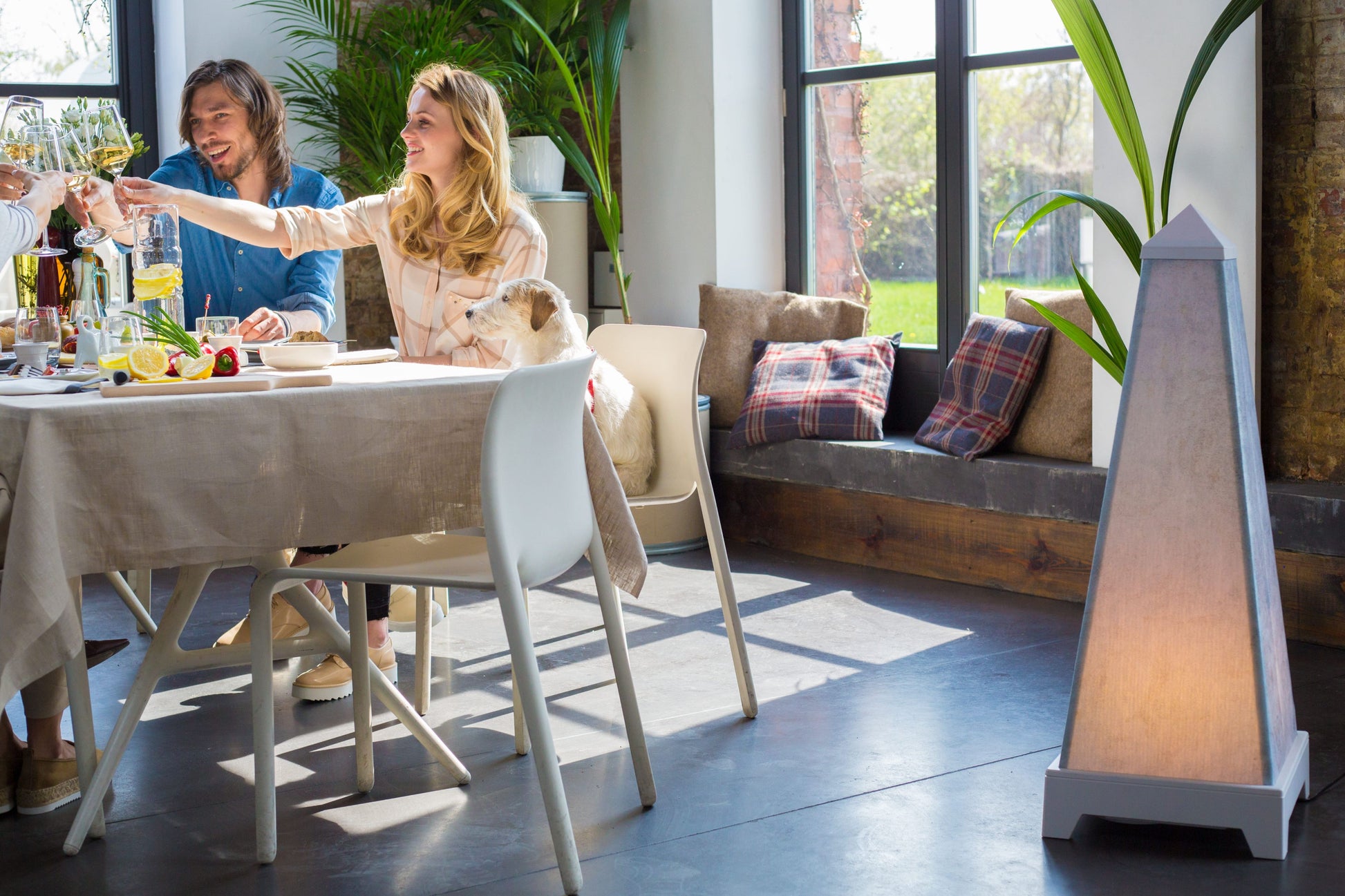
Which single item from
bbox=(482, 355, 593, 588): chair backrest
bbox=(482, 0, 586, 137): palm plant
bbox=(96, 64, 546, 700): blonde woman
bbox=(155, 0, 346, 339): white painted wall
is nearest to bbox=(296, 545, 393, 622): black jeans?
bbox=(96, 64, 546, 700): blonde woman

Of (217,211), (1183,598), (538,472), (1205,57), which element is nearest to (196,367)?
(538,472)

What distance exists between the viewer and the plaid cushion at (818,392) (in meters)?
4.50

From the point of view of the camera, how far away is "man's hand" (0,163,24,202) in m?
2.43

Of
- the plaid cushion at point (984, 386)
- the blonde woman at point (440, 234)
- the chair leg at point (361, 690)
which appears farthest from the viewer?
the plaid cushion at point (984, 386)

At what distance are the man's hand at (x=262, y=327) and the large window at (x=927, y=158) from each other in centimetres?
244

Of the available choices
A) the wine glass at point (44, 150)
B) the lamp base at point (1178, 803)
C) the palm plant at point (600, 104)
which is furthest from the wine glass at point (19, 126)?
the palm plant at point (600, 104)

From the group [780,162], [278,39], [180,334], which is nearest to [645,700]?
[180,334]

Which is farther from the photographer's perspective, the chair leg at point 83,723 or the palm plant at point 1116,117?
the palm plant at point 1116,117

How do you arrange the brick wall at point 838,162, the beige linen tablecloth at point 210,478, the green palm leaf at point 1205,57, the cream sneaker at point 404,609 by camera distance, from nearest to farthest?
the beige linen tablecloth at point 210,478 < the green palm leaf at point 1205,57 < the cream sneaker at point 404,609 < the brick wall at point 838,162

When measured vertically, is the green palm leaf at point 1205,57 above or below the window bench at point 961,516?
above

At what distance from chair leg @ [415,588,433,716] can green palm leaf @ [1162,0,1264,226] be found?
1848 mm

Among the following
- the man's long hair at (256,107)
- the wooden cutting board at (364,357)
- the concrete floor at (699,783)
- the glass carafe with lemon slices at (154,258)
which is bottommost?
the concrete floor at (699,783)

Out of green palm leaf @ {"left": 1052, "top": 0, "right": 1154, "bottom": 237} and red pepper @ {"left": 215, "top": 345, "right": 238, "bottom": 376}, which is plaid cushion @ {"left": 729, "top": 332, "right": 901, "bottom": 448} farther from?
red pepper @ {"left": 215, "top": 345, "right": 238, "bottom": 376}

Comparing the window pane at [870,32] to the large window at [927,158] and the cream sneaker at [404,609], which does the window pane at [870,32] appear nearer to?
the large window at [927,158]
